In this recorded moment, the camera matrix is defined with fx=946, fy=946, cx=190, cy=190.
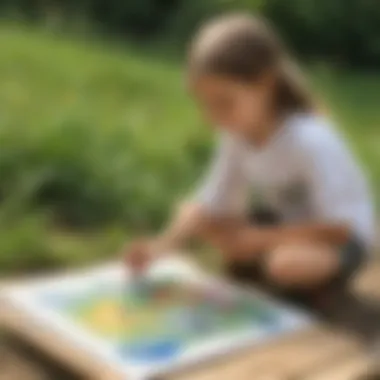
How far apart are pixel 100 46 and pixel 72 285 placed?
0.55 meters

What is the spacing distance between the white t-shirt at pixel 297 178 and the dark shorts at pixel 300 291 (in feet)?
0.05

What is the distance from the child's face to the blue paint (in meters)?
0.26

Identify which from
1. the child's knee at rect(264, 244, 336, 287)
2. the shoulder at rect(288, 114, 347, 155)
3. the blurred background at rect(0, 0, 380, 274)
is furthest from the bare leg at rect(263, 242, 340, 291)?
the blurred background at rect(0, 0, 380, 274)

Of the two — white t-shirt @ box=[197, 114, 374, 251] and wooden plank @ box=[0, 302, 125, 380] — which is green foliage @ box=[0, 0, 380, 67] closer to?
white t-shirt @ box=[197, 114, 374, 251]

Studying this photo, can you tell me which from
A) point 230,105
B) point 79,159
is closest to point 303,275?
point 230,105

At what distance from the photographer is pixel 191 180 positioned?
1.29 meters

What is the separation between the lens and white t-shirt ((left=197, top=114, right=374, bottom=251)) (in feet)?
3.32

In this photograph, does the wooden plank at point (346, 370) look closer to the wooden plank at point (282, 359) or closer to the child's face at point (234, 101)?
the wooden plank at point (282, 359)

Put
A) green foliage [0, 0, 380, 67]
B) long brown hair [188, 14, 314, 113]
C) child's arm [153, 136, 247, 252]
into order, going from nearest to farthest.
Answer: long brown hair [188, 14, 314, 113] < child's arm [153, 136, 247, 252] < green foliage [0, 0, 380, 67]

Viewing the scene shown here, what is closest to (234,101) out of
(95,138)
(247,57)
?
(247,57)

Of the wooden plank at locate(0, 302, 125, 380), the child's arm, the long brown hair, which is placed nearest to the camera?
the wooden plank at locate(0, 302, 125, 380)

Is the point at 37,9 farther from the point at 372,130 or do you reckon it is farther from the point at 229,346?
the point at 229,346

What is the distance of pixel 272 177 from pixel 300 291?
0.13 m

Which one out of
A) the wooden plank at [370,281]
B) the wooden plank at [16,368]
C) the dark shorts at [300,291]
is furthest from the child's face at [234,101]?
the wooden plank at [16,368]
